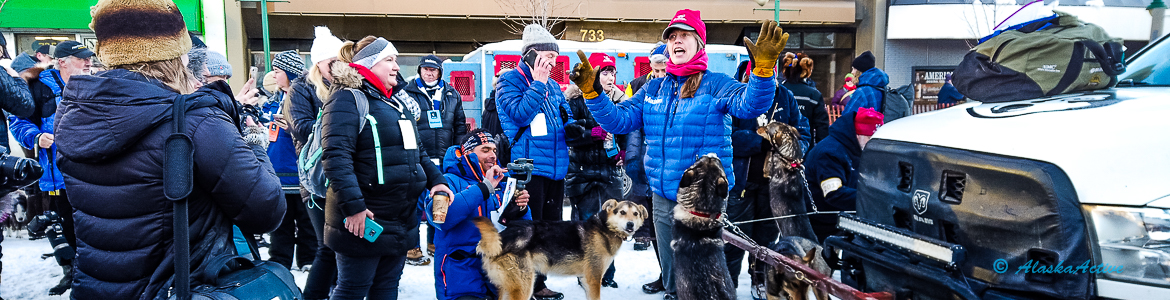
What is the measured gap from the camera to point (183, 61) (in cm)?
209

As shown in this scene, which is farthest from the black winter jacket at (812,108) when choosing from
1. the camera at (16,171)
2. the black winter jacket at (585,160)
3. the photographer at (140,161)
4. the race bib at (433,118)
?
the camera at (16,171)

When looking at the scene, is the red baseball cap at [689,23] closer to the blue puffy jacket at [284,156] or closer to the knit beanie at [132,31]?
the knit beanie at [132,31]

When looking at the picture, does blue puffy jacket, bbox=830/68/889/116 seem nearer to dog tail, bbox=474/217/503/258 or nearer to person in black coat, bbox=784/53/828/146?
person in black coat, bbox=784/53/828/146

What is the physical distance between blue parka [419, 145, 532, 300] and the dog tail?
8cm

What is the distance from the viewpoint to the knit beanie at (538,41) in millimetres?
4750

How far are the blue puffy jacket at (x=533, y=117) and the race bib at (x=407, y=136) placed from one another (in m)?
1.35

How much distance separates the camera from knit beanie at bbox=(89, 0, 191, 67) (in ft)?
6.37

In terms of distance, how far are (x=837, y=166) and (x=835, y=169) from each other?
2 centimetres

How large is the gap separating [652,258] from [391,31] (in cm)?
1381

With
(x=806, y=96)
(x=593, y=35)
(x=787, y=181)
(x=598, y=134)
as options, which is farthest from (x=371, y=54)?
(x=593, y=35)

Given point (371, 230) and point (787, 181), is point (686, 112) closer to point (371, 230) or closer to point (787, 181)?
point (787, 181)

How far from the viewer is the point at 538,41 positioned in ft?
15.7

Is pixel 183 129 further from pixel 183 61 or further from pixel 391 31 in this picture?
pixel 391 31

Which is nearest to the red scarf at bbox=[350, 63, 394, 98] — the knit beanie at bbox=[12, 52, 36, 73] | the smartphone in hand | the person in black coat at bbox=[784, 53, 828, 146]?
the smartphone in hand
